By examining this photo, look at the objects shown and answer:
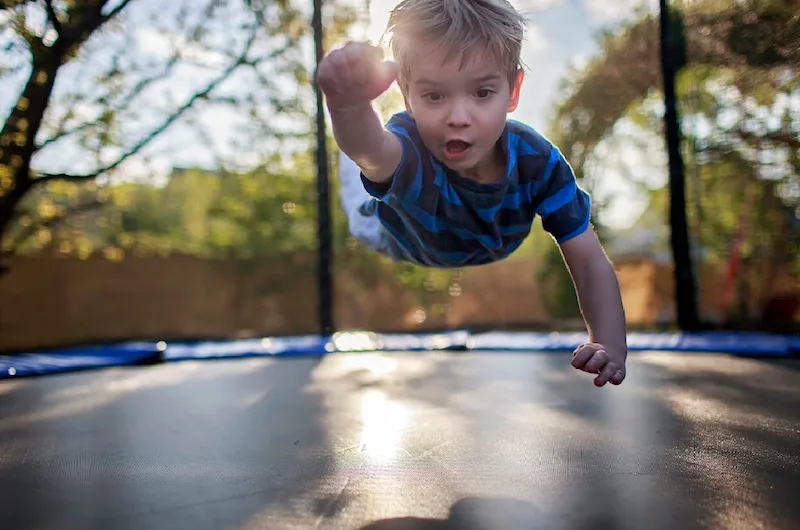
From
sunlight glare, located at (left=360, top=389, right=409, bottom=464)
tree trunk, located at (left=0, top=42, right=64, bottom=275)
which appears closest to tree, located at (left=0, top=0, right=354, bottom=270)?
tree trunk, located at (left=0, top=42, right=64, bottom=275)

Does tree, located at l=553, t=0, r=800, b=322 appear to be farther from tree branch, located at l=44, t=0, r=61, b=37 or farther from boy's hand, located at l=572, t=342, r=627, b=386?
tree branch, located at l=44, t=0, r=61, b=37

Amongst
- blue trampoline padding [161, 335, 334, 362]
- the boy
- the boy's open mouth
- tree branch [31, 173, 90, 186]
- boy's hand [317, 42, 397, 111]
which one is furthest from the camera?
tree branch [31, 173, 90, 186]

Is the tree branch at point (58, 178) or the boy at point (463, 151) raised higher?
the tree branch at point (58, 178)

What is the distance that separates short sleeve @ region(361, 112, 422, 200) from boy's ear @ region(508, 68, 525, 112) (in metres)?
0.16

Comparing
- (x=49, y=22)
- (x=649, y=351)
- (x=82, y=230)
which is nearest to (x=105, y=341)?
(x=82, y=230)

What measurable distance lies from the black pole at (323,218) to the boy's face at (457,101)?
7.10ft

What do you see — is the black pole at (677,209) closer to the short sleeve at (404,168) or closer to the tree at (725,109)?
the tree at (725,109)

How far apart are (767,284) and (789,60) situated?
115 centimetres

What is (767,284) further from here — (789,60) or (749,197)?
(789,60)

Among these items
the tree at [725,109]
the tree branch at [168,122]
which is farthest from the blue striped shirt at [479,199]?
the tree branch at [168,122]

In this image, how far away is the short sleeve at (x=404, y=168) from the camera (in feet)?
2.97

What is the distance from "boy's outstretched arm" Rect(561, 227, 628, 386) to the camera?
94 cm

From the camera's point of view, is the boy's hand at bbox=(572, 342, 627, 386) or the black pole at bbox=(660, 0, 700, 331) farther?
the black pole at bbox=(660, 0, 700, 331)

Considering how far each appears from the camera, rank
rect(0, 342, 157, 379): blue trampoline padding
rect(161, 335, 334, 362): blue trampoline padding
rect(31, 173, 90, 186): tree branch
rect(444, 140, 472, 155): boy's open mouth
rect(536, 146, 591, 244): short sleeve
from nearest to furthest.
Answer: rect(444, 140, 472, 155): boy's open mouth
rect(536, 146, 591, 244): short sleeve
rect(0, 342, 157, 379): blue trampoline padding
rect(161, 335, 334, 362): blue trampoline padding
rect(31, 173, 90, 186): tree branch
